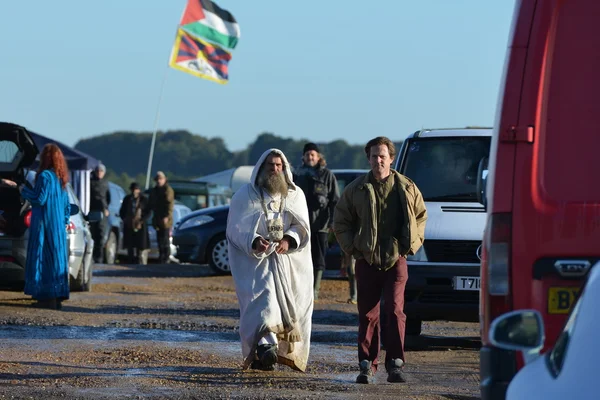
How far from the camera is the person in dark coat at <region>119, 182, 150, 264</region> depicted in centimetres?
2977

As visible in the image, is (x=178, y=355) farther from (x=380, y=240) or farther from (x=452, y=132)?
(x=452, y=132)

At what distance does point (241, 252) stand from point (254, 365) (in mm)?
863

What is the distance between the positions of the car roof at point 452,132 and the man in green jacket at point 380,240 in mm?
2979

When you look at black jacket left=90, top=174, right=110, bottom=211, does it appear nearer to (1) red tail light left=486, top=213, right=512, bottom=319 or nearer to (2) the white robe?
(2) the white robe

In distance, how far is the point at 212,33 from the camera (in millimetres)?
43562

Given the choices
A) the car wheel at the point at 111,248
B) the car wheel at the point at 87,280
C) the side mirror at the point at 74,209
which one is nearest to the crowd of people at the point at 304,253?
the side mirror at the point at 74,209

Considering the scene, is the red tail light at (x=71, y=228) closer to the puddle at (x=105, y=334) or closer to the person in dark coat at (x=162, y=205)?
the puddle at (x=105, y=334)

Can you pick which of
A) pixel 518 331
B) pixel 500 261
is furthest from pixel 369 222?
pixel 518 331

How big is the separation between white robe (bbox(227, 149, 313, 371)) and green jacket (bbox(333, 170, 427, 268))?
2.35ft

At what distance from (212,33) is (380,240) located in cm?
3388

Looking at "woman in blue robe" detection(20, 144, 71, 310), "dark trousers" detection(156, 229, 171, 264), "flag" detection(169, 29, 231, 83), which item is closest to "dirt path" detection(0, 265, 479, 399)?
"woman in blue robe" detection(20, 144, 71, 310)

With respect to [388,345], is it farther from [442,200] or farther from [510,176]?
[510,176]

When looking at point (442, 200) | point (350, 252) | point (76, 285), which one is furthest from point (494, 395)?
point (76, 285)

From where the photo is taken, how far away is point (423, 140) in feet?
43.9
